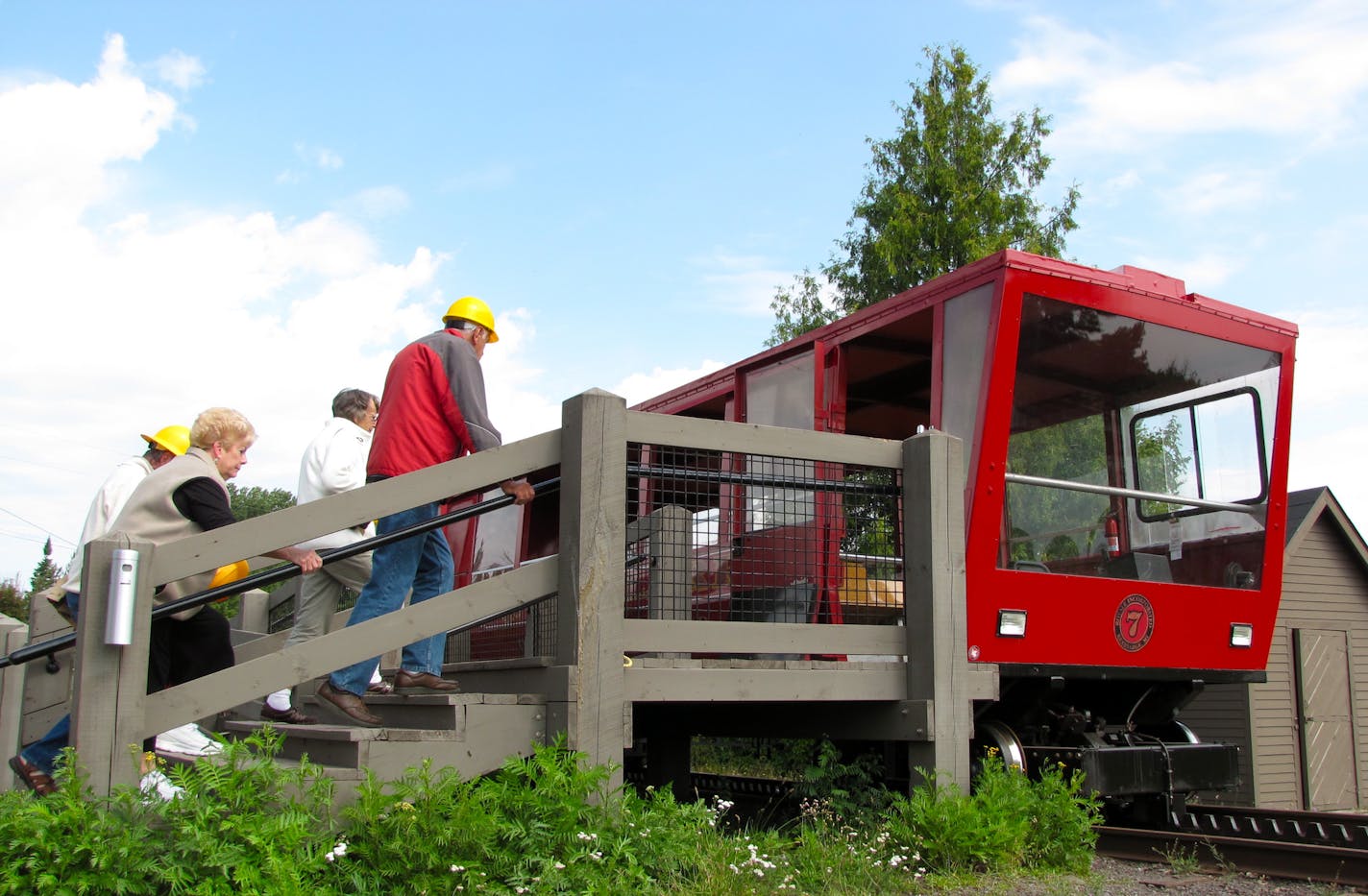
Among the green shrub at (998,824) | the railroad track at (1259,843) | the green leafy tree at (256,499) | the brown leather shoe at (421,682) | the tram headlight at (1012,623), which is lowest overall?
the railroad track at (1259,843)

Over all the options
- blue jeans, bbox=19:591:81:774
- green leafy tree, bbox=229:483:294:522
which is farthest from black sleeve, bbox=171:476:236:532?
green leafy tree, bbox=229:483:294:522

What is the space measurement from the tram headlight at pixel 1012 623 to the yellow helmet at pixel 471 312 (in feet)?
9.52

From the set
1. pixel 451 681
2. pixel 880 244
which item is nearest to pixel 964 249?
pixel 880 244

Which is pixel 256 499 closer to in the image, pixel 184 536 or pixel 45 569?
pixel 45 569

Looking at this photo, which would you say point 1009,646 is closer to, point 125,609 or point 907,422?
point 907,422

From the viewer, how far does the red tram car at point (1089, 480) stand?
613 cm

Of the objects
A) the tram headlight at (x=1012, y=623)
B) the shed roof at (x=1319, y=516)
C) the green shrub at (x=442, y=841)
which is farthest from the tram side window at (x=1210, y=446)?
the shed roof at (x=1319, y=516)

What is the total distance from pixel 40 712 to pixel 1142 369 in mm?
6168

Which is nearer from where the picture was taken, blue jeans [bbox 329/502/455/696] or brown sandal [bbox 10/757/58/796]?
brown sandal [bbox 10/757/58/796]

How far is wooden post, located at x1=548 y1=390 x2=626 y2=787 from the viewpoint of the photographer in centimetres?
471

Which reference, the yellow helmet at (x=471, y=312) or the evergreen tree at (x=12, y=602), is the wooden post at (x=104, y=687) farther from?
the evergreen tree at (x=12, y=602)

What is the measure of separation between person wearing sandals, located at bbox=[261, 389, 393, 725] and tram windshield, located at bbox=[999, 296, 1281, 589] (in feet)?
11.0

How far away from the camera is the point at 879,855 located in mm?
4984

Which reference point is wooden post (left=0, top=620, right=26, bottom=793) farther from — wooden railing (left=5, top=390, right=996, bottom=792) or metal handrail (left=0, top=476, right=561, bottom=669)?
wooden railing (left=5, top=390, right=996, bottom=792)
